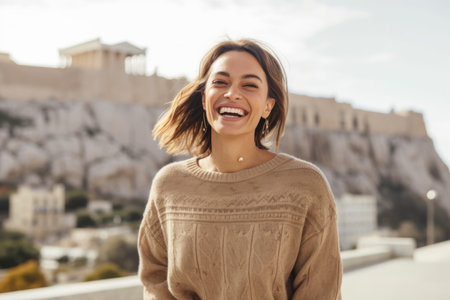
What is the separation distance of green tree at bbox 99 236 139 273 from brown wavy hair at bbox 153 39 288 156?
21.3m

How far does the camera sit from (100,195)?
2919 centimetres

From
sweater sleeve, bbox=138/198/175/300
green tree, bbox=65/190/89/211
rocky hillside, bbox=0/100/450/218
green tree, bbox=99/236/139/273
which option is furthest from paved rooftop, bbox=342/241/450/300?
rocky hillside, bbox=0/100/450/218

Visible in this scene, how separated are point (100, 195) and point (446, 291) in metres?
26.1

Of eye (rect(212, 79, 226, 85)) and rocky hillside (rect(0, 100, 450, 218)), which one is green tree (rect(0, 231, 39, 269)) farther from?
eye (rect(212, 79, 226, 85))

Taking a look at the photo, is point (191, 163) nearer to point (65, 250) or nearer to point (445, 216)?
point (65, 250)

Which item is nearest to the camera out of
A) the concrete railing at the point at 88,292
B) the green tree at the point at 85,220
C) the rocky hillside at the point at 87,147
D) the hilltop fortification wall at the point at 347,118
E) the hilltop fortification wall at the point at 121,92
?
the concrete railing at the point at 88,292

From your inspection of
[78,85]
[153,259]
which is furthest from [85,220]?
[153,259]

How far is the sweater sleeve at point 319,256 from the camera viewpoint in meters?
1.15

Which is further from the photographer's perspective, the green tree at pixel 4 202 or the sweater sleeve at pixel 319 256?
the green tree at pixel 4 202

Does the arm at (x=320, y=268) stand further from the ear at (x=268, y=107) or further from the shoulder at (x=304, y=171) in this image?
the ear at (x=268, y=107)

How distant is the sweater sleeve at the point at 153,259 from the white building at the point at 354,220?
29.5m

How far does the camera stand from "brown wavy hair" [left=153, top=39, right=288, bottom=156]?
4.18 ft

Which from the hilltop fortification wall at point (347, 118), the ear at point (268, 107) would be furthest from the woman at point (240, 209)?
the hilltop fortification wall at point (347, 118)

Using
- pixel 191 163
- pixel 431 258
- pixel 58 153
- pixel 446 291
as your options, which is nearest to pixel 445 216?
pixel 58 153
